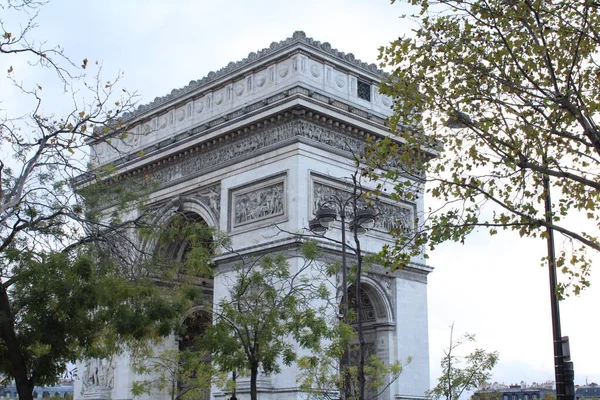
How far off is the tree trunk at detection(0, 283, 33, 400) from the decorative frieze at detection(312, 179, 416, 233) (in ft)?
36.1

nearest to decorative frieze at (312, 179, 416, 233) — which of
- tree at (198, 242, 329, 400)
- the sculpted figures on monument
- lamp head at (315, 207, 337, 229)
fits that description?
tree at (198, 242, 329, 400)

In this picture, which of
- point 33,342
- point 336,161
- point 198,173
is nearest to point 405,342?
point 336,161

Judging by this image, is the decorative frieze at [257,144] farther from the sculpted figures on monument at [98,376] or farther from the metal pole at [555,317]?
the metal pole at [555,317]

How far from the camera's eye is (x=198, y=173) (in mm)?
27422

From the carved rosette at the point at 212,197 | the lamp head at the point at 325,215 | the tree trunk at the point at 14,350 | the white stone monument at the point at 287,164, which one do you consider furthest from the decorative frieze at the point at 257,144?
the tree trunk at the point at 14,350

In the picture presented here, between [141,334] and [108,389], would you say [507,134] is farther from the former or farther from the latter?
[108,389]

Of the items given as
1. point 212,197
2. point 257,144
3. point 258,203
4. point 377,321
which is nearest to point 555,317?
point 377,321

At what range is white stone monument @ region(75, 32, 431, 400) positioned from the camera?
24.2 m

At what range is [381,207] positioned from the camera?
2605 centimetres

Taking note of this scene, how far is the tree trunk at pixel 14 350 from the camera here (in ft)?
44.9

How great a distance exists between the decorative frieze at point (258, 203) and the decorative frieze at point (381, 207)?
3.05 ft

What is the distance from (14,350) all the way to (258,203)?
11836 mm

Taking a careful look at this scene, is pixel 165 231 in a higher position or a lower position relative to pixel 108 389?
higher

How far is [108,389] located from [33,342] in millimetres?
14945
